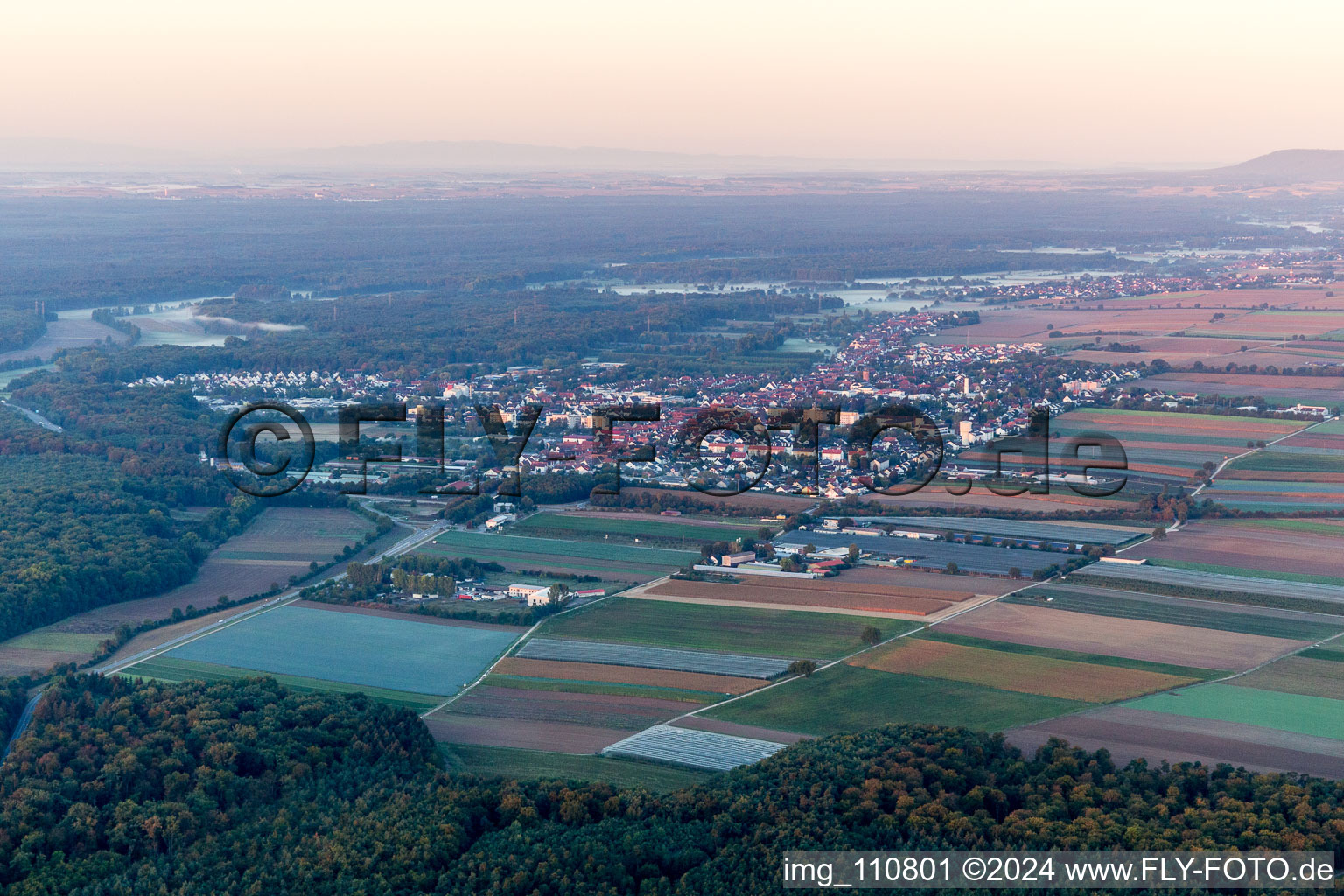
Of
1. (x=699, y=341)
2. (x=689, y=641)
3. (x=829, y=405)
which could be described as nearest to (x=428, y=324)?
(x=699, y=341)

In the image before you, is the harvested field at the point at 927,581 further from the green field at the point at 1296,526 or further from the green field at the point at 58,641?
the green field at the point at 58,641

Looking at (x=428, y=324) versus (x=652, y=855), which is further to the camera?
(x=428, y=324)

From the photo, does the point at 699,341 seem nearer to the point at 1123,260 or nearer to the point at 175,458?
the point at 175,458

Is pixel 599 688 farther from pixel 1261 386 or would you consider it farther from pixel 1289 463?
pixel 1261 386

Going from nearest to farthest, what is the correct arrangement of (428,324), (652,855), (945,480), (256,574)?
(652,855), (256,574), (945,480), (428,324)

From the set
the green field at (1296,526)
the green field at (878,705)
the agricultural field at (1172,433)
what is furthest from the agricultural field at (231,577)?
the agricultural field at (1172,433)

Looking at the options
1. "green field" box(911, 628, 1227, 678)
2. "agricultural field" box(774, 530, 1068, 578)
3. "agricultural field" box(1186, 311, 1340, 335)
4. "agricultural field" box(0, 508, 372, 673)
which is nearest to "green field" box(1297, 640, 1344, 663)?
"green field" box(911, 628, 1227, 678)
